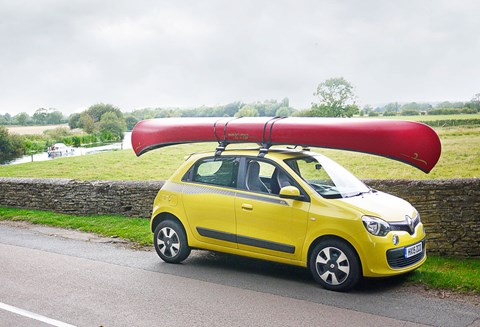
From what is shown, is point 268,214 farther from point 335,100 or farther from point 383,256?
point 335,100

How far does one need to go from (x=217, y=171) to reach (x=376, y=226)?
278 centimetres

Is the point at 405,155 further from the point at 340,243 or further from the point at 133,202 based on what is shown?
the point at 133,202

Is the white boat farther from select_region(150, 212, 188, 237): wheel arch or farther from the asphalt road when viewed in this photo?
select_region(150, 212, 188, 237): wheel arch

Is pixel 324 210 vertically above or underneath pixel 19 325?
above

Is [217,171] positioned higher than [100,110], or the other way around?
[100,110]

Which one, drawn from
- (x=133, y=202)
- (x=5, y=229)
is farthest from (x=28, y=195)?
(x=133, y=202)

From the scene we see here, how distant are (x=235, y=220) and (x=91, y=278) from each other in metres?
2.34

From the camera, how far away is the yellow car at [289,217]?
293 inches

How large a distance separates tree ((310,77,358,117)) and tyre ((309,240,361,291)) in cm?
845

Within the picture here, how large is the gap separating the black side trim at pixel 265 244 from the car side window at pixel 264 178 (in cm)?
73

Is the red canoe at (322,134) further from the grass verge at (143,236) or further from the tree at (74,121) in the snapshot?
the tree at (74,121)

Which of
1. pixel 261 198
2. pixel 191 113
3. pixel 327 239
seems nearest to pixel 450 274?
pixel 327 239

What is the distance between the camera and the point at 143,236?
1165 cm

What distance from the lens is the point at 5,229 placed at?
43.9 feet
